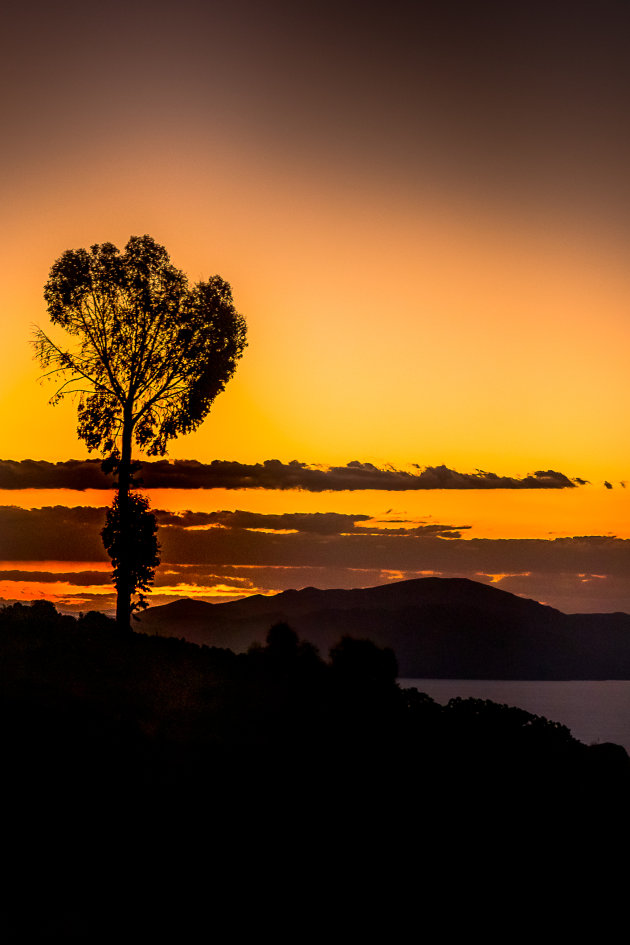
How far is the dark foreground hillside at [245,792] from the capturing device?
1942 centimetres

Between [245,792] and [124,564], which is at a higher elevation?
[124,564]

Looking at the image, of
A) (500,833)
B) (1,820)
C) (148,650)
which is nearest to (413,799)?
(500,833)

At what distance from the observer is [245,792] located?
24109mm

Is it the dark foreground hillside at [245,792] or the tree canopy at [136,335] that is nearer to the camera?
the dark foreground hillside at [245,792]

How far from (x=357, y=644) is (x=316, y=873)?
211 ft

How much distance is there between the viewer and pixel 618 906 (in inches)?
A: 928

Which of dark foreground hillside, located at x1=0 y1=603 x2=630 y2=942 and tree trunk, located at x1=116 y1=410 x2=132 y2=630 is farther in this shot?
tree trunk, located at x1=116 y1=410 x2=132 y2=630

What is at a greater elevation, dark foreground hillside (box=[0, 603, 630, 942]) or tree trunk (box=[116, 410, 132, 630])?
Answer: tree trunk (box=[116, 410, 132, 630])

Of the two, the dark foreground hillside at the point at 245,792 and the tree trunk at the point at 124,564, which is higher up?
the tree trunk at the point at 124,564

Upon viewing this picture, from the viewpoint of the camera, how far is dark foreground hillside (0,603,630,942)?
1942 cm

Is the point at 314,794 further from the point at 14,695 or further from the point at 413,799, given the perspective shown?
the point at 14,695

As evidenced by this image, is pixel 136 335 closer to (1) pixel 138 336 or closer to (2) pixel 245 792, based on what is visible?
(1) pixel 138 336

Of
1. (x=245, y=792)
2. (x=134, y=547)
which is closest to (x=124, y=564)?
(x=134, y=547)

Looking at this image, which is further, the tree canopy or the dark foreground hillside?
the tree canopy
